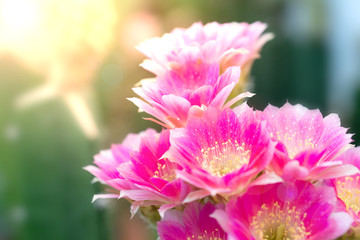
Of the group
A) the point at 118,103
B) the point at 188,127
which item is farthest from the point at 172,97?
the point at 118,103

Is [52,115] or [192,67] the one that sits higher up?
[52,115]

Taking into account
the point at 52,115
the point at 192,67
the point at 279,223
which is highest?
the point at 52,115

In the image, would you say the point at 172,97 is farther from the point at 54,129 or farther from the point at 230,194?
the point at 54,129

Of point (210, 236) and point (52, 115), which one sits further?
point (52, 115)

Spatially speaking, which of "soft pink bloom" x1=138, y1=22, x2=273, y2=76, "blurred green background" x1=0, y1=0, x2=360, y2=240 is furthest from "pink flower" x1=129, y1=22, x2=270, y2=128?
"blurred green background" x1=0, y1=0, x2=360, y2=240

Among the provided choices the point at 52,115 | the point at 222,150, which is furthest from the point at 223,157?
the point at 52,115

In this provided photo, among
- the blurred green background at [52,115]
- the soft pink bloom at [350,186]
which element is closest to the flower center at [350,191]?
the soft pink bloom at [350,186]

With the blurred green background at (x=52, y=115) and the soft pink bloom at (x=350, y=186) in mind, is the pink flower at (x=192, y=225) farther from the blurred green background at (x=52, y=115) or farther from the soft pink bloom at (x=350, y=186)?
the blurred green background at (x=52, y=115)

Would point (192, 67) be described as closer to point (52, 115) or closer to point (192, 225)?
point (192, 225)
